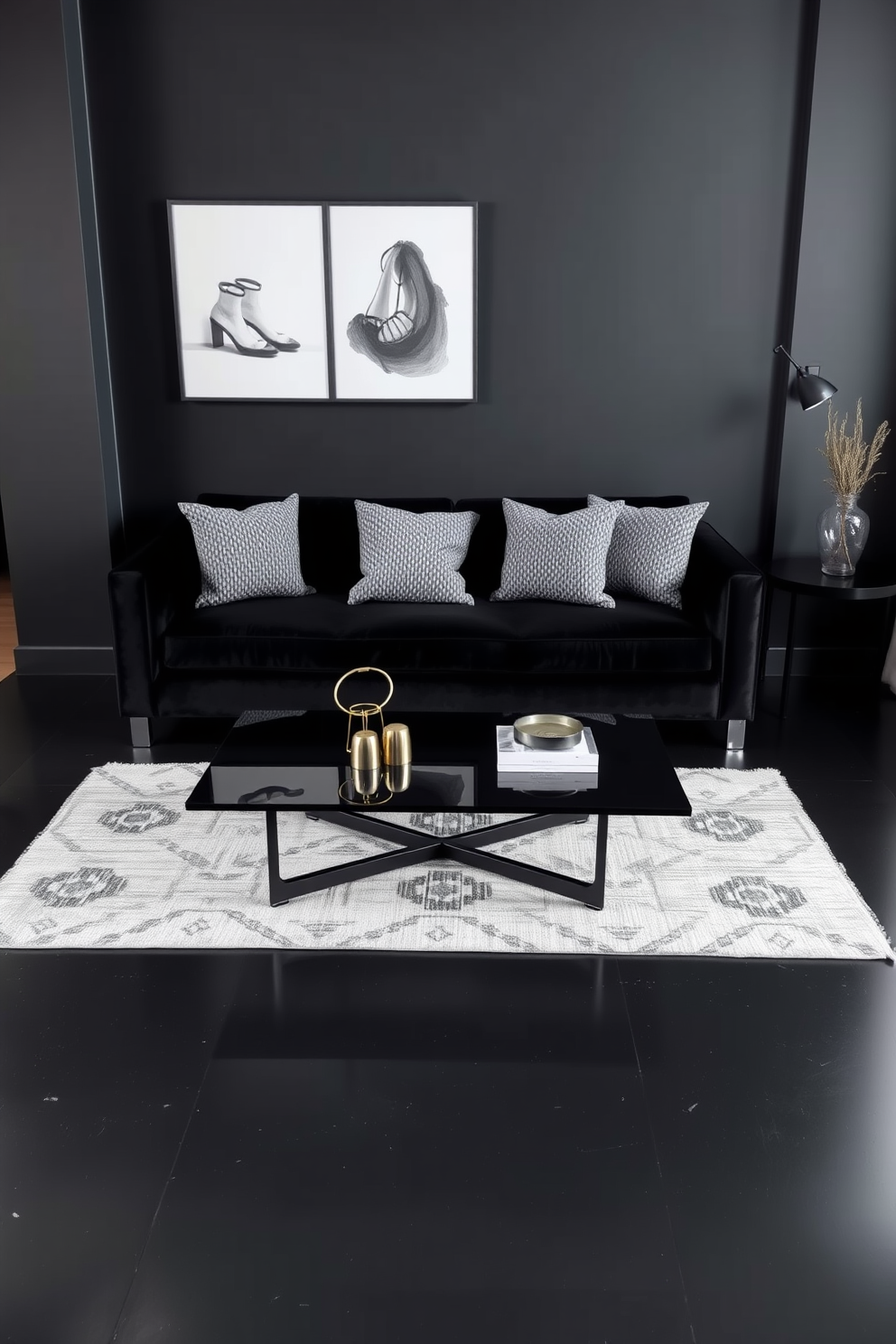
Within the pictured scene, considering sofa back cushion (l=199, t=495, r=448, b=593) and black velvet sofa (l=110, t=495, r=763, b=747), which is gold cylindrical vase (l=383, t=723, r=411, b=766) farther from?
sofa back cushion (l=199, t=495, r=448, b=593)

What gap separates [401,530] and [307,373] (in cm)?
95

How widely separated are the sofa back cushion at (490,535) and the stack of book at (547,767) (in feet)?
5.45

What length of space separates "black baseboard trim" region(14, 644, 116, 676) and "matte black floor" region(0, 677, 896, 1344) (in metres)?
2.37

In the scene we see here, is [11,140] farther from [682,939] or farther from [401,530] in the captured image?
[682,939]

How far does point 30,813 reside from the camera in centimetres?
357

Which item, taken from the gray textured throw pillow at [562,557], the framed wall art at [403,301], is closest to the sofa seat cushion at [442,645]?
the gray textured throw pillow at [562,557]

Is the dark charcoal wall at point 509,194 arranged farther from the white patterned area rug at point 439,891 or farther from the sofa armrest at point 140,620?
the white patterned area rug at point 439,891

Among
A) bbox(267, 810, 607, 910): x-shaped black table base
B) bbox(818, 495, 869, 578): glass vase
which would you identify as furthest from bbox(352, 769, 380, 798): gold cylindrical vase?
bbox(818, 495, 869, 578): glass vase

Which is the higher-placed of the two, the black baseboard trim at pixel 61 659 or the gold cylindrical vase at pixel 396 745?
the gold cylindrical vase at pixel 396 745

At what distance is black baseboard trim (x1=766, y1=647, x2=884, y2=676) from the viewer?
16.3 ft

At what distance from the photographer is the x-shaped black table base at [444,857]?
2.94 meters

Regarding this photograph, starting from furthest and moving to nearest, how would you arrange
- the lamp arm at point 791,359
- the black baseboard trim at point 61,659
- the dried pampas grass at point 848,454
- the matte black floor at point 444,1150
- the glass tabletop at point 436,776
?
the black baseboard trim at point 61,659 < the lamp arm at point 791,359 < the dried pampas grass at point 848,454 < the glass tabletop at point 436,776 < the matte black floor at point 444,1150

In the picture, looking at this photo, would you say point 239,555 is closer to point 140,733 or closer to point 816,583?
point 140,733

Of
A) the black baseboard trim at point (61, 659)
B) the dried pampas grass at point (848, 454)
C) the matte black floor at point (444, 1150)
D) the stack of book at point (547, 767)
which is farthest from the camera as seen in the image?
the black baseboard trim at point (61, 659)
